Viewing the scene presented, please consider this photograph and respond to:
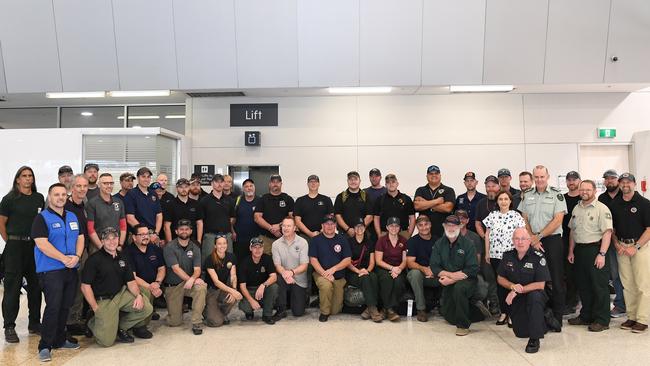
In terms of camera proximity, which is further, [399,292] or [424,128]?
[424,128]

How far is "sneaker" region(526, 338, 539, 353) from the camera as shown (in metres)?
4.32

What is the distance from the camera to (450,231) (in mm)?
5238

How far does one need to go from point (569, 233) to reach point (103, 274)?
5351 mm

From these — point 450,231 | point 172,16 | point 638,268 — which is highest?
point 172,16

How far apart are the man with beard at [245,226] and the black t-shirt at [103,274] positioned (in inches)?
76.3

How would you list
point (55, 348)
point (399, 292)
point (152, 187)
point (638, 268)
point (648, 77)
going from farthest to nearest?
point (648, 77) → point (152, 187) → point (399, 292) → point (638, 268) → point (55, 348)

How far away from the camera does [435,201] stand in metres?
5.99

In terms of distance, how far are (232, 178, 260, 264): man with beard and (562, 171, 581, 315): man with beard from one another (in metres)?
4.03

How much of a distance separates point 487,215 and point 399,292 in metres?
1.48

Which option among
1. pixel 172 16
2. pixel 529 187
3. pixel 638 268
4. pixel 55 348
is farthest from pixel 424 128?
pixel 55 348

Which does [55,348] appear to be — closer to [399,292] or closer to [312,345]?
[312,345]

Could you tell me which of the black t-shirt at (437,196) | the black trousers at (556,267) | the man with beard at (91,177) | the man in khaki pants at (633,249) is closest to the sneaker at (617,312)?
the man in khaki pants at (633,249)

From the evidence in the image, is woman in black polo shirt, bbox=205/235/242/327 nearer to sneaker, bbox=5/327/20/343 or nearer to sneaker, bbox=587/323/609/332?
sneaker, bbox=5/327/20/343

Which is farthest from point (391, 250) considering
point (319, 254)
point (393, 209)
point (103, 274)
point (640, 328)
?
point (103, 274)
